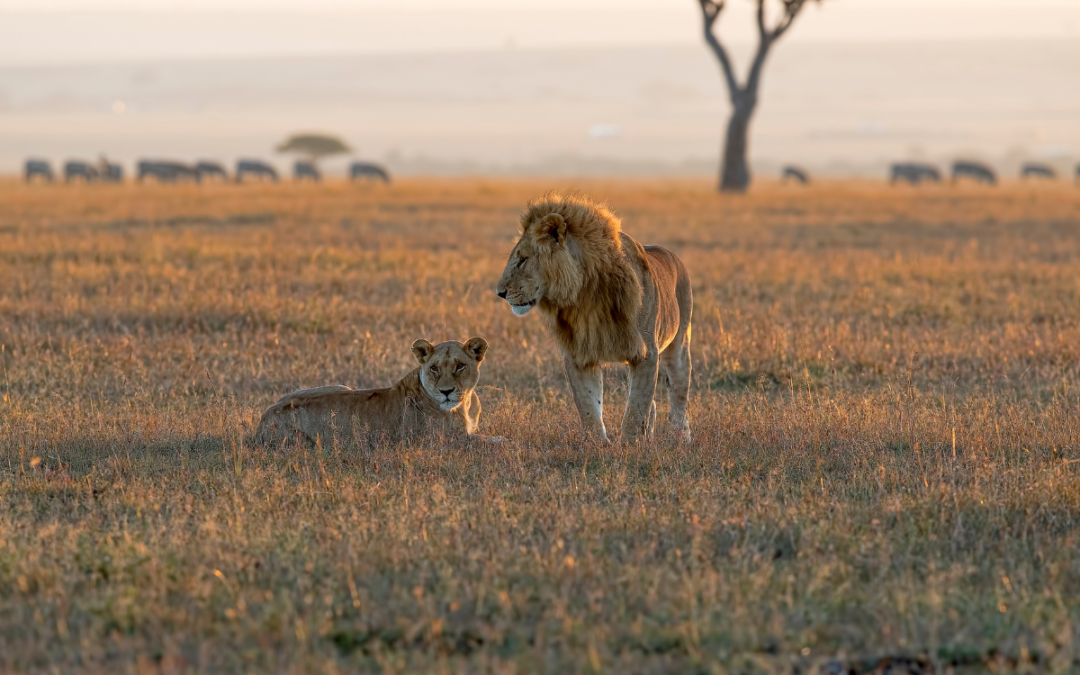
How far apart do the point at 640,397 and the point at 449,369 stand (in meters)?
1.14

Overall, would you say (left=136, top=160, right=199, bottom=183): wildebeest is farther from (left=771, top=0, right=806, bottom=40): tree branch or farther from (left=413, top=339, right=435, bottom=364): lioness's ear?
(left=413, top=339, right=435, bottom=364): lioness's ear

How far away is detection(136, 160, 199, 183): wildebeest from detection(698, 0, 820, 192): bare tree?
23912 millimetres

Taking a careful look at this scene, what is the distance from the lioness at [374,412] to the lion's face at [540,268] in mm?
456

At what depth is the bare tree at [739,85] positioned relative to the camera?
39219 mm

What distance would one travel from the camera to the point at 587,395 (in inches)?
316

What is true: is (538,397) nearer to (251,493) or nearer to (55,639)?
(251,493)

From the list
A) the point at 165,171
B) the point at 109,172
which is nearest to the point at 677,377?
the point at 165,171

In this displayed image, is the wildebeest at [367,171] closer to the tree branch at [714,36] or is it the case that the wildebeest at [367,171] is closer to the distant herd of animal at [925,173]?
the distant herd of animal at [925,173]

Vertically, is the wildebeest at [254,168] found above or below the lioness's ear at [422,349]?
above

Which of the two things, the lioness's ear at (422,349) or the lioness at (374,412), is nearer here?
the lioness's ear at (422,349)

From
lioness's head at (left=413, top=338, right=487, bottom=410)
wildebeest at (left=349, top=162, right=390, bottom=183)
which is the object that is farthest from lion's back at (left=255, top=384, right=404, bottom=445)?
wildebeest at (left=349, top=162, right=390, bottom=183)

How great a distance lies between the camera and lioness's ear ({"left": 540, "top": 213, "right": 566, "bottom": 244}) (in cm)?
757

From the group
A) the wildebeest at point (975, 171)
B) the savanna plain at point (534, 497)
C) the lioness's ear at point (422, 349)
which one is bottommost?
the savanna plain at point (534, 497)

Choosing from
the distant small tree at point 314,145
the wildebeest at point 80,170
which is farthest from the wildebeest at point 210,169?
the distant small tree at point 314,145
